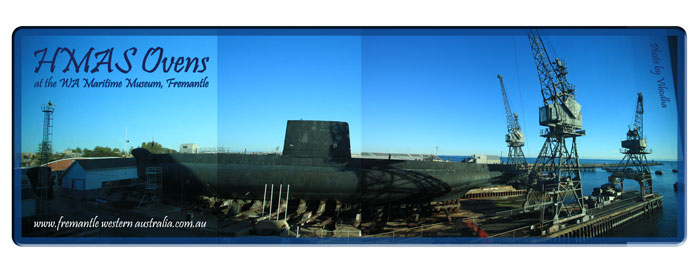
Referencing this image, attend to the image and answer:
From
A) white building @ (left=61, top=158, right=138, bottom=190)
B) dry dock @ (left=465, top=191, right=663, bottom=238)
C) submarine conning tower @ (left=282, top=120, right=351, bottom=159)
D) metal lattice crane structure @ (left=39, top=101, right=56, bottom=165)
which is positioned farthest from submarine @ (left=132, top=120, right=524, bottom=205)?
metal lattice crane structure @ (left=39, top=101, right=56, bottom=165)

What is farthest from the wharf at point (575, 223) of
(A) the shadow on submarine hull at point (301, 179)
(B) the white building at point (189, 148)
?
(B) the white building at point (189, 148)

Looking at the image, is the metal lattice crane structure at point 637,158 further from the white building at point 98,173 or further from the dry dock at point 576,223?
the white building at point 98,173

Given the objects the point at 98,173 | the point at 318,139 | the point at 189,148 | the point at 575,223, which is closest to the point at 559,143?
the point at 575,223

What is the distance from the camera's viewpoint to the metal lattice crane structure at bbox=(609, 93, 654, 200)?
6.32 meters

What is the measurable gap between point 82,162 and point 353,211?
24.2ft

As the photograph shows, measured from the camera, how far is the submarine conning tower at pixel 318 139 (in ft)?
29.5

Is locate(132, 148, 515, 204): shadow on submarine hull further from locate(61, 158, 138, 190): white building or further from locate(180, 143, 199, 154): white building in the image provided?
locate(61, 158, 138, 190): white building

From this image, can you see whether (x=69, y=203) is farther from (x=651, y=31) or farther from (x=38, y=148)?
(x=651, y=31)

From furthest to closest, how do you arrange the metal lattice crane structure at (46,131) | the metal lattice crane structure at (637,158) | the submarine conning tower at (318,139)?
the submarine conning tower at (318,139)
the metal lattice crane structure at (637,158)
the metal lattice crane structure at (46,131)

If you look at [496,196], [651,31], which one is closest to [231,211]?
[651,31]

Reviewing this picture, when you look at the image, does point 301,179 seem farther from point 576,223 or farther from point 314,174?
point 576,223

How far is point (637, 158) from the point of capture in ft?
35.1

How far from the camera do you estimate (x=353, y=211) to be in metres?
8.75

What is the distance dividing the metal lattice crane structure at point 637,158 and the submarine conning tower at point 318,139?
677 cm
